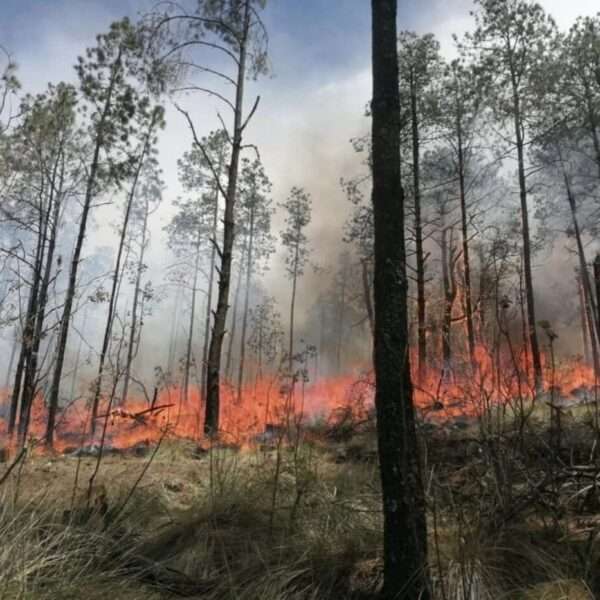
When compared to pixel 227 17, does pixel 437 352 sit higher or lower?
lower

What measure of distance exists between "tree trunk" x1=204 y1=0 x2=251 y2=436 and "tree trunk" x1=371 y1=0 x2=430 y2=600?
5.64 metres

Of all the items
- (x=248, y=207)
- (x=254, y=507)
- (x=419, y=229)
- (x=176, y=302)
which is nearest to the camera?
(x=254, y=507)

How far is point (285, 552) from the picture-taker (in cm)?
327

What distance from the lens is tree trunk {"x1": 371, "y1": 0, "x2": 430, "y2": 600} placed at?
2686mm

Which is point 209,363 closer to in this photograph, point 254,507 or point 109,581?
point 254,507

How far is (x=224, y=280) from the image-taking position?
29.4ft

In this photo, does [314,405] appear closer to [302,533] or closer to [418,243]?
[418,243]

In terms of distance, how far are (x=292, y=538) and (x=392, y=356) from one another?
1583 millimetres

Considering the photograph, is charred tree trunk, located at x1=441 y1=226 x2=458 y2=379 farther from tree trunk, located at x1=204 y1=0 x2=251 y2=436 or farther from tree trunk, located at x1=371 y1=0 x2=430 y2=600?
tree trunk, located at x1=204 y1=0 x2=251 y2=436

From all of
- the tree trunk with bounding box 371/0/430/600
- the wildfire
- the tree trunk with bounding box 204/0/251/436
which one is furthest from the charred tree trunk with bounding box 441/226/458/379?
the tree trunk with bounding box 204/0/251/436

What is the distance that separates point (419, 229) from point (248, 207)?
12.7 metres

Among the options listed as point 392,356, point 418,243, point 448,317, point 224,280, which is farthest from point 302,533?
point 418,243

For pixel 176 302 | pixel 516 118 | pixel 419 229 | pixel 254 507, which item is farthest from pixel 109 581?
pixel 176 302

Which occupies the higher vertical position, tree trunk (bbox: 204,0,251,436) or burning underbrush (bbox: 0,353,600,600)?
tree trunk (bbox: 204,0,251,436)
